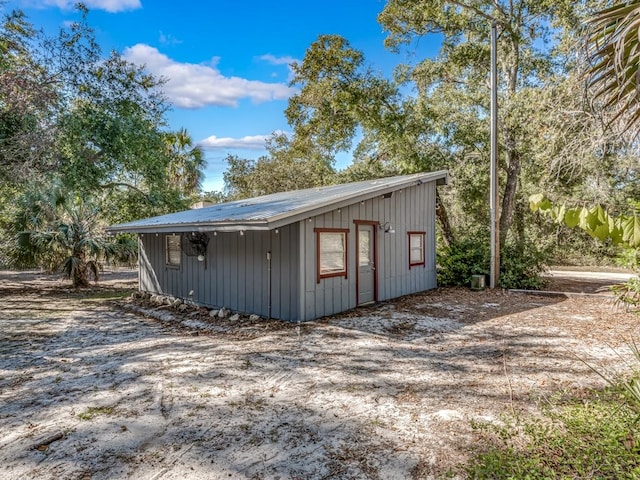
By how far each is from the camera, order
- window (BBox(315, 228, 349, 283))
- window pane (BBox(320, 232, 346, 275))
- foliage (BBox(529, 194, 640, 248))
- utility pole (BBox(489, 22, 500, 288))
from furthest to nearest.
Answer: utility pole (BBox(489, 22, 500, 288)) → window pane (BBox(320, 232, 346, 275)) → window (BBox(315, 228, 349, 283)) → foliage (BBox(529, 194, 640, 248))

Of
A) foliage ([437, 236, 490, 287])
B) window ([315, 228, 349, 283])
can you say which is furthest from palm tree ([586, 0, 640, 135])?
foliage ([437, 236, 490, 287])

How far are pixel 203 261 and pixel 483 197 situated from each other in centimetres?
1100

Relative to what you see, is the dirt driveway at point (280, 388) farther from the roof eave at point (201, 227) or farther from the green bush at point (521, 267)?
the green bush at point (521, 267)

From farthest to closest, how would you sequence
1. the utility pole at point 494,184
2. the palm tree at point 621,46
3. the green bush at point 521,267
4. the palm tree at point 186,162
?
the palm tree at point 186,162
the green bush at point 521,267
the utility pole at point 494,184
the palm tree at point 621,46

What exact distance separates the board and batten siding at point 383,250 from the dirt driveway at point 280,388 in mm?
461

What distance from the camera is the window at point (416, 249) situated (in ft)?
32.0

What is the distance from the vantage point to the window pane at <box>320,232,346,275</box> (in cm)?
716

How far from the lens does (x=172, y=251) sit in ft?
32.4

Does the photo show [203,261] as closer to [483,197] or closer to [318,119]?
[318,119]

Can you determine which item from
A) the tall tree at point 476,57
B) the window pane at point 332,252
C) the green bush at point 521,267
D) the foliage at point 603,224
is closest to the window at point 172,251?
the window pane at point 332,252

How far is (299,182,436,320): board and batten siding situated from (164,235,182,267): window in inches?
169

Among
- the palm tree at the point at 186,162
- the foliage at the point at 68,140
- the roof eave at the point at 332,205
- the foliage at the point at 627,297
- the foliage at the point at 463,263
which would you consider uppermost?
the palm tree at the point at 186,162

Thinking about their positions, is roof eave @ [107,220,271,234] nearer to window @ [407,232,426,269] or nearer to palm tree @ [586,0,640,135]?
palm tree @ [586,0,640,135]

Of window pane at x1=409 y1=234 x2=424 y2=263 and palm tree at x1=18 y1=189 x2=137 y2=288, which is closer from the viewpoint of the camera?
window pane at x1=409 y1=234 x2=424 y2=263
